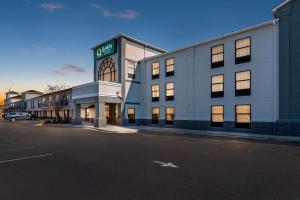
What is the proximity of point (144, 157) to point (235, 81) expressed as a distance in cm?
1524

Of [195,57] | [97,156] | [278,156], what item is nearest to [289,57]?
[195,57]

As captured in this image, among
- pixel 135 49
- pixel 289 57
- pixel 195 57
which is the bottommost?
pixel 289 57

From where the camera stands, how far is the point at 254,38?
19.3 meters

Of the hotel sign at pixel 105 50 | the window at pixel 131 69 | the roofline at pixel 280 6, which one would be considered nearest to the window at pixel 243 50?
the roofline at pixel 280 6

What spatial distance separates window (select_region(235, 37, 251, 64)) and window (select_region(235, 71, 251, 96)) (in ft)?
4.52

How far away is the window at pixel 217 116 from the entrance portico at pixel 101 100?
13332 mm

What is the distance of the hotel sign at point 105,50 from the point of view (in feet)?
97.6

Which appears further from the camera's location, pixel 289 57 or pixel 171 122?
pixel 171 122

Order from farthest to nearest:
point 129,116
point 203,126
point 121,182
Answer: point 129,116
point 203,126
point 121,182

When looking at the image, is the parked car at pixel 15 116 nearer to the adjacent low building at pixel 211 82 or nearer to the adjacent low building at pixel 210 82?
the adjacent low building at pixel 210 82

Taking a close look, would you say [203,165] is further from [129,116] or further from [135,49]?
[135,49]

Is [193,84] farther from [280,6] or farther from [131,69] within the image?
[280,6]

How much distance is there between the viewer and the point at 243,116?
1984 cm

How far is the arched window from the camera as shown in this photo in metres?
30.7
